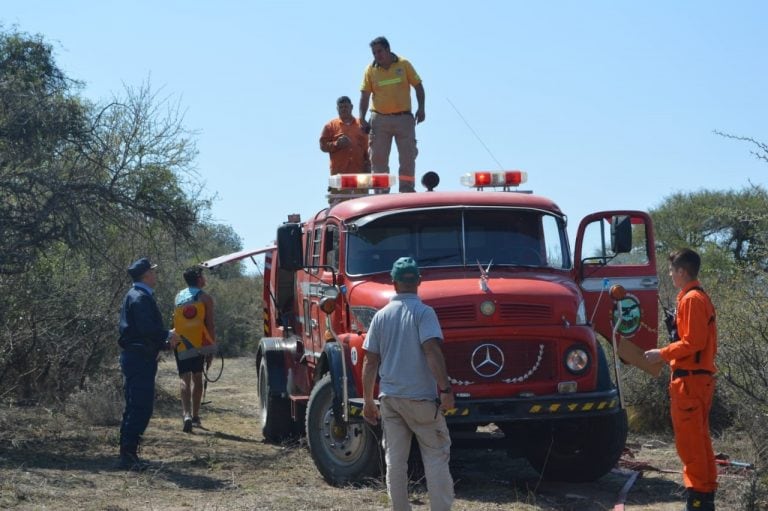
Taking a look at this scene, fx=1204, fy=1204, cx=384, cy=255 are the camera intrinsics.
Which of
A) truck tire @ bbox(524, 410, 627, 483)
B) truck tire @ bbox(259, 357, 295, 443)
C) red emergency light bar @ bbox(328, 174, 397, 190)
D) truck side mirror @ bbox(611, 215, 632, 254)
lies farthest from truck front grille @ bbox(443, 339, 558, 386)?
truck tire @ bbox(259, 357, 295, 443)

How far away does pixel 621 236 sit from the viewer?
1009 cm

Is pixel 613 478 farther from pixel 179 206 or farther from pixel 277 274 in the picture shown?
pixel 179 206

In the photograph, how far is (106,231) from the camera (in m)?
13.6

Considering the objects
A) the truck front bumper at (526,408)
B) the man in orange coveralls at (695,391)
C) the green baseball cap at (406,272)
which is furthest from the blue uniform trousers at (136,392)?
the man in orange coveralls at (695,391)

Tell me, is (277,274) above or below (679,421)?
above

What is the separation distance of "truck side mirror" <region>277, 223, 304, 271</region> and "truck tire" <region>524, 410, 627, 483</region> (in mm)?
2472

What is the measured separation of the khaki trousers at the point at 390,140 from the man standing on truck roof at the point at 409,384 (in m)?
5.24

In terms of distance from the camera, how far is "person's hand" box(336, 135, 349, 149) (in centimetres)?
1323

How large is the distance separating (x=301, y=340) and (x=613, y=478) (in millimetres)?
3536

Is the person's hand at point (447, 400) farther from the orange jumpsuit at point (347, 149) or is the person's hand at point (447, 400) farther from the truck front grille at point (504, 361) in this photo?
the orange jumpsuit at point (347, 149)

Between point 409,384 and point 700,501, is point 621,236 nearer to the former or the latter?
point 700,501

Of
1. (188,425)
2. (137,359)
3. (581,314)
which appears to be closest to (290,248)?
(137,359)

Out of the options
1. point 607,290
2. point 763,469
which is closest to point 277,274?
point 607,290

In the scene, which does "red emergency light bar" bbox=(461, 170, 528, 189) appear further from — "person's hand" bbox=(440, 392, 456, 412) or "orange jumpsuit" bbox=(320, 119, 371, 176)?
"person's hand" bbox=(440, 392, 456, 412)
